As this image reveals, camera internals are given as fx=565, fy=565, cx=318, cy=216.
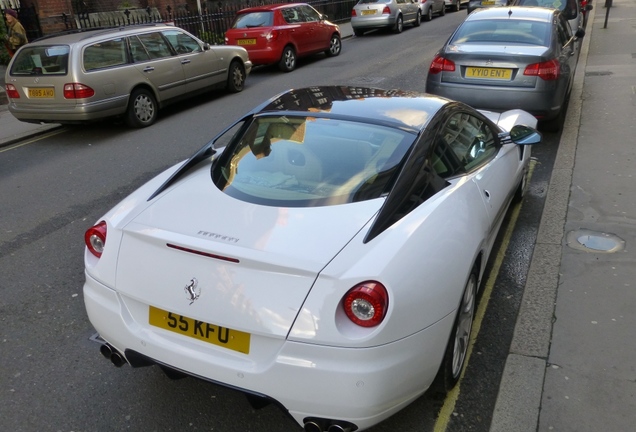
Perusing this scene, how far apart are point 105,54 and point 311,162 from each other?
279 inches

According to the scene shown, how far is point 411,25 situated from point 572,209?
1875 centimetres

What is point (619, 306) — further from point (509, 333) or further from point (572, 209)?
point (572, 209)

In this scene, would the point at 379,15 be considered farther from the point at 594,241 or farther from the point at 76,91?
the point at 594,241

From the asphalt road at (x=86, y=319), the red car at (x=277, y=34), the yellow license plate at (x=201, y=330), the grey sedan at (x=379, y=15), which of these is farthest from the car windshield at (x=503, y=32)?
the grey sedan at (x=379, y=15)

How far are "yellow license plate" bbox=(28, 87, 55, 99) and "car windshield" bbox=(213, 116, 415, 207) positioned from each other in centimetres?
648

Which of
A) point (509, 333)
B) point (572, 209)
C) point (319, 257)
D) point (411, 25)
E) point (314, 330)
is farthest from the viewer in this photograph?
point (411, 25)

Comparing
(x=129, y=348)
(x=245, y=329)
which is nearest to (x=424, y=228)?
(x=245, y=329)

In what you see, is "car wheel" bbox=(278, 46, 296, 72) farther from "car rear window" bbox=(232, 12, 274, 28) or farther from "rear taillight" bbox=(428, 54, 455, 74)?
"rear taillight" bbox=(428, 54, 455, 74)

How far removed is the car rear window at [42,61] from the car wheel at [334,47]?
8641 mm

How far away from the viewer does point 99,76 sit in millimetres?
8789

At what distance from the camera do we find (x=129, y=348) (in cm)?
269

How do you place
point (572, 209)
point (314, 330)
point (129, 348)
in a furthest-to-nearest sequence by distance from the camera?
point (572, 209) → point (129, 348) → point (314, 330)

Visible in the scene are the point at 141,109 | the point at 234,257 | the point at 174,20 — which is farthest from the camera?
the point at 174,20

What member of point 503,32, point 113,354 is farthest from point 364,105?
point 503,32
